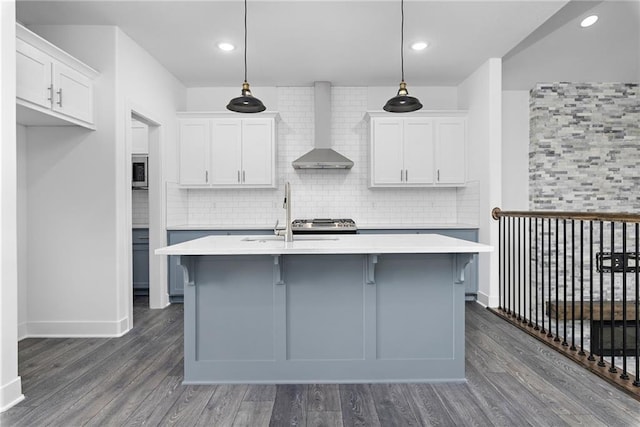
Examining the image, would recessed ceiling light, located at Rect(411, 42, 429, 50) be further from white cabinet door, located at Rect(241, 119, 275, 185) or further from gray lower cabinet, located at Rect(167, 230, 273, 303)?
gray lower cabinet, located at Rect(167, 230, 273, 303)

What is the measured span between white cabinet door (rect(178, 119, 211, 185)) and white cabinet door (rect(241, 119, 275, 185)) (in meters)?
0.48

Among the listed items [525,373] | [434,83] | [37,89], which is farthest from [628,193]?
[37,89]

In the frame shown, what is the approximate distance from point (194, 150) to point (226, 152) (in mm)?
413

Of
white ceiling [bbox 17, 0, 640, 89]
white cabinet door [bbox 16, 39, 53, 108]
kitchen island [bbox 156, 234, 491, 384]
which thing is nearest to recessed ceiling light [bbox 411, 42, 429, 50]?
white ceiling [bbox 17, 0, 640, 89]

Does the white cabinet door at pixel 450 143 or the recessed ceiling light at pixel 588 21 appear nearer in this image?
the recessed ceiling light at pixel 588 21

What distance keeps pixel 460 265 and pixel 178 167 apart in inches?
155

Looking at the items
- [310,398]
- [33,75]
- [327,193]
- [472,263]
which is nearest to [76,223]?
[33,75]

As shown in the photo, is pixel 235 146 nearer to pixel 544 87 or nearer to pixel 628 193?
pixel 544 87

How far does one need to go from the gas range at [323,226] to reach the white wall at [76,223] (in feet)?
6.94

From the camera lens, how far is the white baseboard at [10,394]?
7.50 feet

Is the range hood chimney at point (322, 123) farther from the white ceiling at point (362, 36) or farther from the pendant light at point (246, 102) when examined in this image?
the pendant light at point (246, 102)

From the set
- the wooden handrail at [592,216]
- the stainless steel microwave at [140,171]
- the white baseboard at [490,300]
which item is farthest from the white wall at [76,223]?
the white baseboard at [490,300]

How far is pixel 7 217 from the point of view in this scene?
7.71 feet

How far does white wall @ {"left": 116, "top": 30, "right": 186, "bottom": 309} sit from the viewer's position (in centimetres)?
377
